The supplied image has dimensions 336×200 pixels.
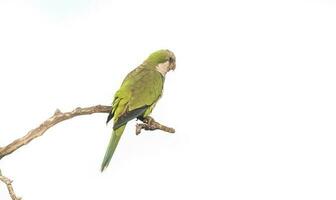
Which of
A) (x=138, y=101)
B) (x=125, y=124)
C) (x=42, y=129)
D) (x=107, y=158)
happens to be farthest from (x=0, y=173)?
(x=138, y=101)

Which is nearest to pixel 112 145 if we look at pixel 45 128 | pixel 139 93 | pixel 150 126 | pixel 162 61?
pixel 150 126

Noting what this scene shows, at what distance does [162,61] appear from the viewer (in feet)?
24.7

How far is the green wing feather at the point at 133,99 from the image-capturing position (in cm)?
606

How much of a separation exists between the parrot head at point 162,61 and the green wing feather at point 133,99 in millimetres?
139

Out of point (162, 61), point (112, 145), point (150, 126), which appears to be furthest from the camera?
point (162, 61)

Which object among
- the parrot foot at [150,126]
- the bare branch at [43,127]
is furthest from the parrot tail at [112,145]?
the bare branch at [43,127]

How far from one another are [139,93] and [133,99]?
238 mm

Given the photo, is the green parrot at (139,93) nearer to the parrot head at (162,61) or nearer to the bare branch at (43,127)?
the parrot head at (162,61)

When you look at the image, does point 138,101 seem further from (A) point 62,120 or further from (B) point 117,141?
(A) point 62,120

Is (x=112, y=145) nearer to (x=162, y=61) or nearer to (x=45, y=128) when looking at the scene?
(x=45, y=128)

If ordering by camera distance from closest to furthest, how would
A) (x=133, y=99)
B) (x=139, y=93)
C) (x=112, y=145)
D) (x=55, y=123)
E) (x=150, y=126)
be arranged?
1. (x=55, y=123)
2. (x=112, y=145)
3. (x=150, y=126)
4. (x=133, y=99)
5. (x=139, y=93)

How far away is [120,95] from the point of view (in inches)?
254

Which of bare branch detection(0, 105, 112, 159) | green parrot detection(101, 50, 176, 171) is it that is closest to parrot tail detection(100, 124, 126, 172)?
green parrot detection(101, 50, 176, 171)

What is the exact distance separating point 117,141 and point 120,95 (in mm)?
687
